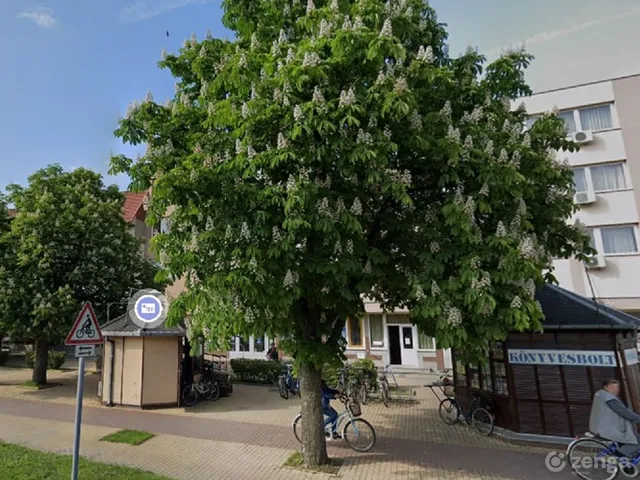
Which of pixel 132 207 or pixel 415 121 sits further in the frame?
pixel 132 207

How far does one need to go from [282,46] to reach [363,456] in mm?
8151

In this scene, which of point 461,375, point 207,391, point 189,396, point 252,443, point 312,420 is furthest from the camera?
point 207,391

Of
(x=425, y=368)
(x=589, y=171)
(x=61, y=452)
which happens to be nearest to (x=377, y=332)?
(x=425, y=368)

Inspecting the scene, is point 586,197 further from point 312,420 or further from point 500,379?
point 312,420

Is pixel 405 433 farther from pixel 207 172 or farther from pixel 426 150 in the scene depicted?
pixel 207 172

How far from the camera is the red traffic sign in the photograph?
21.7 feet

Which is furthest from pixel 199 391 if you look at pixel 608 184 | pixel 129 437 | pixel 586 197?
pixel 608 184

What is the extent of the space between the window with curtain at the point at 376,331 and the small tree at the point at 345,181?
17.7 metres

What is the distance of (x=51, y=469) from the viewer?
7.91m

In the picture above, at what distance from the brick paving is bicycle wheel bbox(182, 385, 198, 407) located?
338mm

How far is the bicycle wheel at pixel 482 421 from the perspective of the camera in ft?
34.8

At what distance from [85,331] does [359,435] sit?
20.0 ft

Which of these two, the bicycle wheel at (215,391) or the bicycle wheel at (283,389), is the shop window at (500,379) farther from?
the bicycle wheel at (215,391)

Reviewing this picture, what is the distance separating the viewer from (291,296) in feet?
21.4
